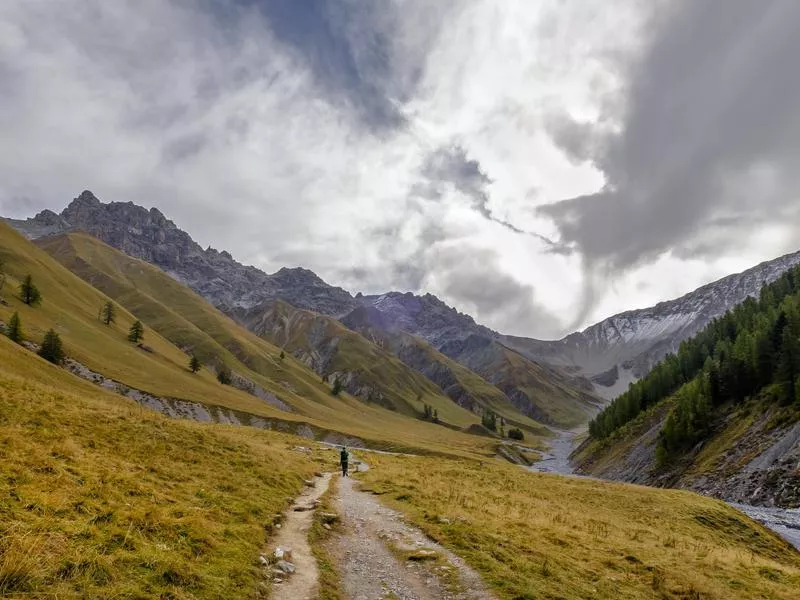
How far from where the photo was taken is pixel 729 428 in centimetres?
8488

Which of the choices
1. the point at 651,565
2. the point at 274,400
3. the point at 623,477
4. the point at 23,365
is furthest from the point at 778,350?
the point at 274,400

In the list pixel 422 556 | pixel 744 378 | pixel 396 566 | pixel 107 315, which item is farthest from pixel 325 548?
pixel 107 315

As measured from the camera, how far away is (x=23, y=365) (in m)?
74.5

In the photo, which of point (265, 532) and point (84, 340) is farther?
point (84, 340)

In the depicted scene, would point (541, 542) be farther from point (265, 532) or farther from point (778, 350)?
point (778, 350)

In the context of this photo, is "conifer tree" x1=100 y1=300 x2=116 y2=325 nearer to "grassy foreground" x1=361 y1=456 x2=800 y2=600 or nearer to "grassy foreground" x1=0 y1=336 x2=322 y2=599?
"grassy foreground" x1=0 y1=336 x2=322 y2=599

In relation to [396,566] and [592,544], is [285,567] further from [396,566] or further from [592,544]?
[592,544]

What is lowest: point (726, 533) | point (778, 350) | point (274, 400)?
point (274, 400)

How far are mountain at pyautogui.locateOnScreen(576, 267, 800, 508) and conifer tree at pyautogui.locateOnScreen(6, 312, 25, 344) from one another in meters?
131

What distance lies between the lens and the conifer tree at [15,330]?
98588 millimetres

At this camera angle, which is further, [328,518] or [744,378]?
[744,378]

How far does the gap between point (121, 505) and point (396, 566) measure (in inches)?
375

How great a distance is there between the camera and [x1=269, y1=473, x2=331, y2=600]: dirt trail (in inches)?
514

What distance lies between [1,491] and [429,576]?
13.2 metres
